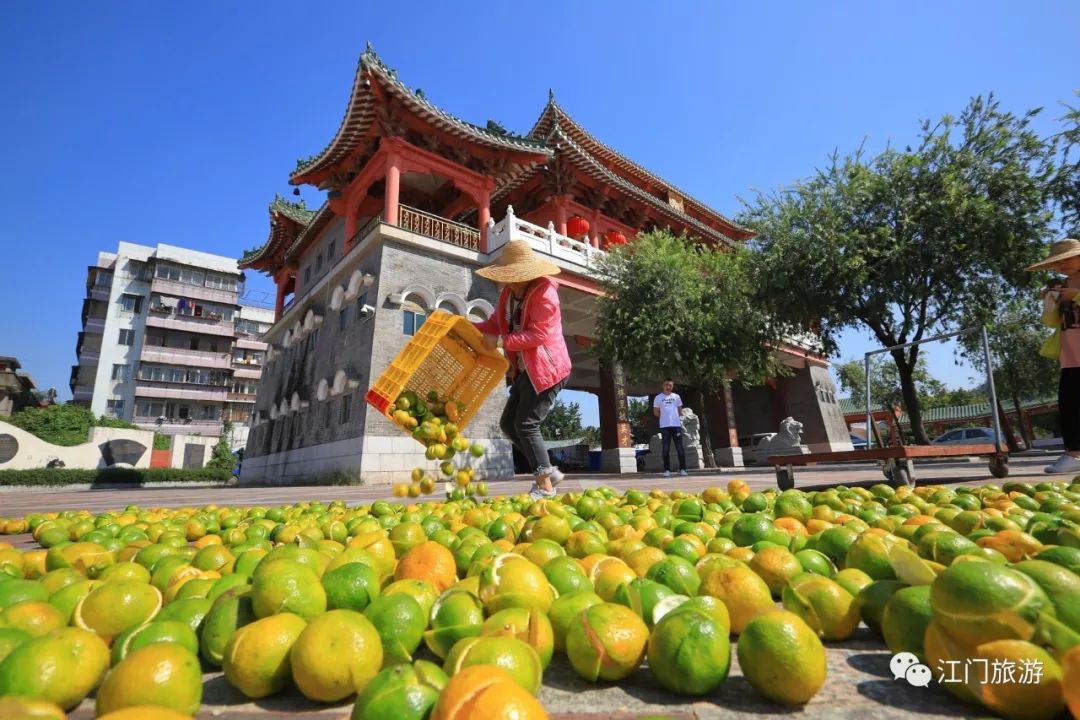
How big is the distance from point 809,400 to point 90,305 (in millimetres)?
61510

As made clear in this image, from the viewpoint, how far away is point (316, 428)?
15.4m

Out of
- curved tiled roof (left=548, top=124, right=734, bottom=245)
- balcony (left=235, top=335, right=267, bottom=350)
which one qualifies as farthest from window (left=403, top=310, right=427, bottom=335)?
balcony (left=235, top=335, right=267, bottom=350)

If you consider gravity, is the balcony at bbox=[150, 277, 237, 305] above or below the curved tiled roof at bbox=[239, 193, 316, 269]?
above

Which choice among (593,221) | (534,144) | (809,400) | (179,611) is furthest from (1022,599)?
(809,400)

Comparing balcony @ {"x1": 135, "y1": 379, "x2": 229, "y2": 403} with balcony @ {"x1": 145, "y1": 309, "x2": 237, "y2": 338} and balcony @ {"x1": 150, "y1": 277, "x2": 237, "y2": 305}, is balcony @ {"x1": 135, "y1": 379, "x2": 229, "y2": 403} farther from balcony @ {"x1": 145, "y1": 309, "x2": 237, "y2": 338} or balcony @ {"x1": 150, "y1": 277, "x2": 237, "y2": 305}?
balcony @ {"x1": 150, "y1": 277, "x2": 237, "y2": 305}

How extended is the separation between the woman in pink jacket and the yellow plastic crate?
0.33 m

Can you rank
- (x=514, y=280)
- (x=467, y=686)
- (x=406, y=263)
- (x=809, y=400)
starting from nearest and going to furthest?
(x=467, y=686), (x=514, y=280), (x=406, y=263), (x=809, y=400)

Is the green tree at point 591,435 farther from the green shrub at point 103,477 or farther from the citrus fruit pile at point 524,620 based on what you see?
the citrus fruit pile at point 524,620

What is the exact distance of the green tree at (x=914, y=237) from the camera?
12.7 m

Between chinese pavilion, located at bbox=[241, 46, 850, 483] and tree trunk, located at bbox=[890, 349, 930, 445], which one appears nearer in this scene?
chinese pavilion, located at bbox=[241, 46, 850, 483]

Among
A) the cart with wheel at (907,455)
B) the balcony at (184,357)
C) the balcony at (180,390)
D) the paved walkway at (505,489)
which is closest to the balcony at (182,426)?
the balcony at (180,390)

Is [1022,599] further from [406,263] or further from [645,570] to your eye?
[406,263]

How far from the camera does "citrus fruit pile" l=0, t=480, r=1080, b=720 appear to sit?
0.92m

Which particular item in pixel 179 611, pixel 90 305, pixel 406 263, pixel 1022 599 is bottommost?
pixel 179 611
